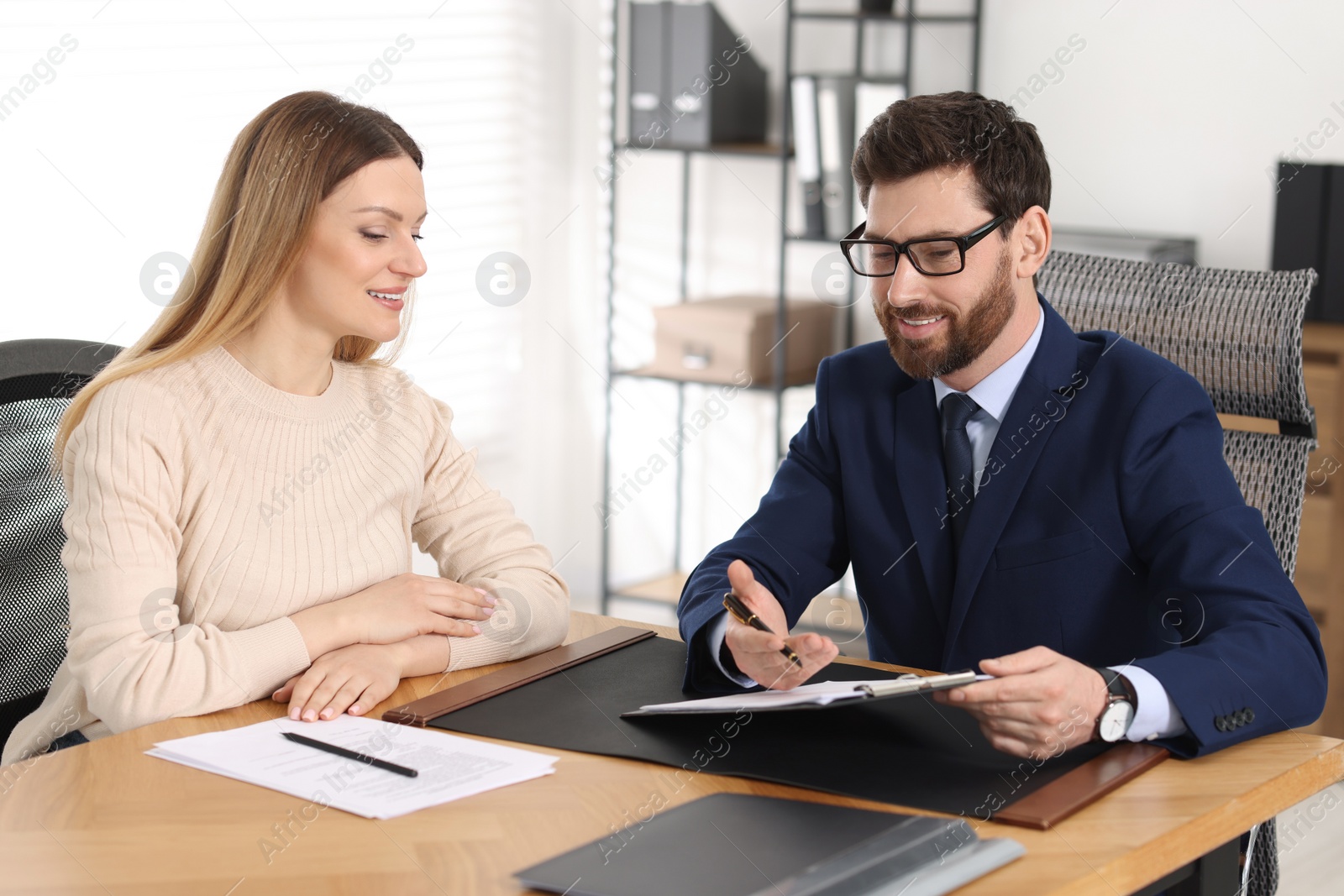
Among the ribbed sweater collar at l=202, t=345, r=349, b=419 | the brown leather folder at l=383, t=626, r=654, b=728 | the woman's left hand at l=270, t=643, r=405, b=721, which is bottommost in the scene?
the brown leather folder at l=383, t=626, r=654, b=728

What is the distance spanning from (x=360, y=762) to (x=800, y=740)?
0.40 metres

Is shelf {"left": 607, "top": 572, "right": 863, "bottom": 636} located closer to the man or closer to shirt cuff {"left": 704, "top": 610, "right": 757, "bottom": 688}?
the man

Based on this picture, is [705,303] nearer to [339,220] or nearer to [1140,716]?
[339,220]

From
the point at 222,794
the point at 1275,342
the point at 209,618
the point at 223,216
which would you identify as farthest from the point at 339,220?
the point at 1275,342

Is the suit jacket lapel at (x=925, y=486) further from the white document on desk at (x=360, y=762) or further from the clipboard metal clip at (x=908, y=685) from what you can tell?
the white document on desk at (x=360, y=762)

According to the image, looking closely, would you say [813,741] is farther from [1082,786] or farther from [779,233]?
[779,233]

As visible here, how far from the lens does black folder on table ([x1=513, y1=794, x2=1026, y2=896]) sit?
3.32 feet

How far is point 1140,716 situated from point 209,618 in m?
0.96

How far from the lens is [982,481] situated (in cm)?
167

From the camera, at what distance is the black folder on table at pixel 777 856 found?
3.32 feet

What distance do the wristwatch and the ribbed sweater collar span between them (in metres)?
0.94

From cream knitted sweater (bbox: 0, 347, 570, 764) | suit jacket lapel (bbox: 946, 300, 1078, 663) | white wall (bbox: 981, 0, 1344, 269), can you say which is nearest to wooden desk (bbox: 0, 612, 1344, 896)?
cream knitted sweater (bbox: 0, 347, 570, 764)

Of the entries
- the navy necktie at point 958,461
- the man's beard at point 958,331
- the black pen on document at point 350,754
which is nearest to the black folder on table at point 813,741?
the black pen on document at point 350,754

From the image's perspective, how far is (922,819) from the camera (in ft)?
3.60
